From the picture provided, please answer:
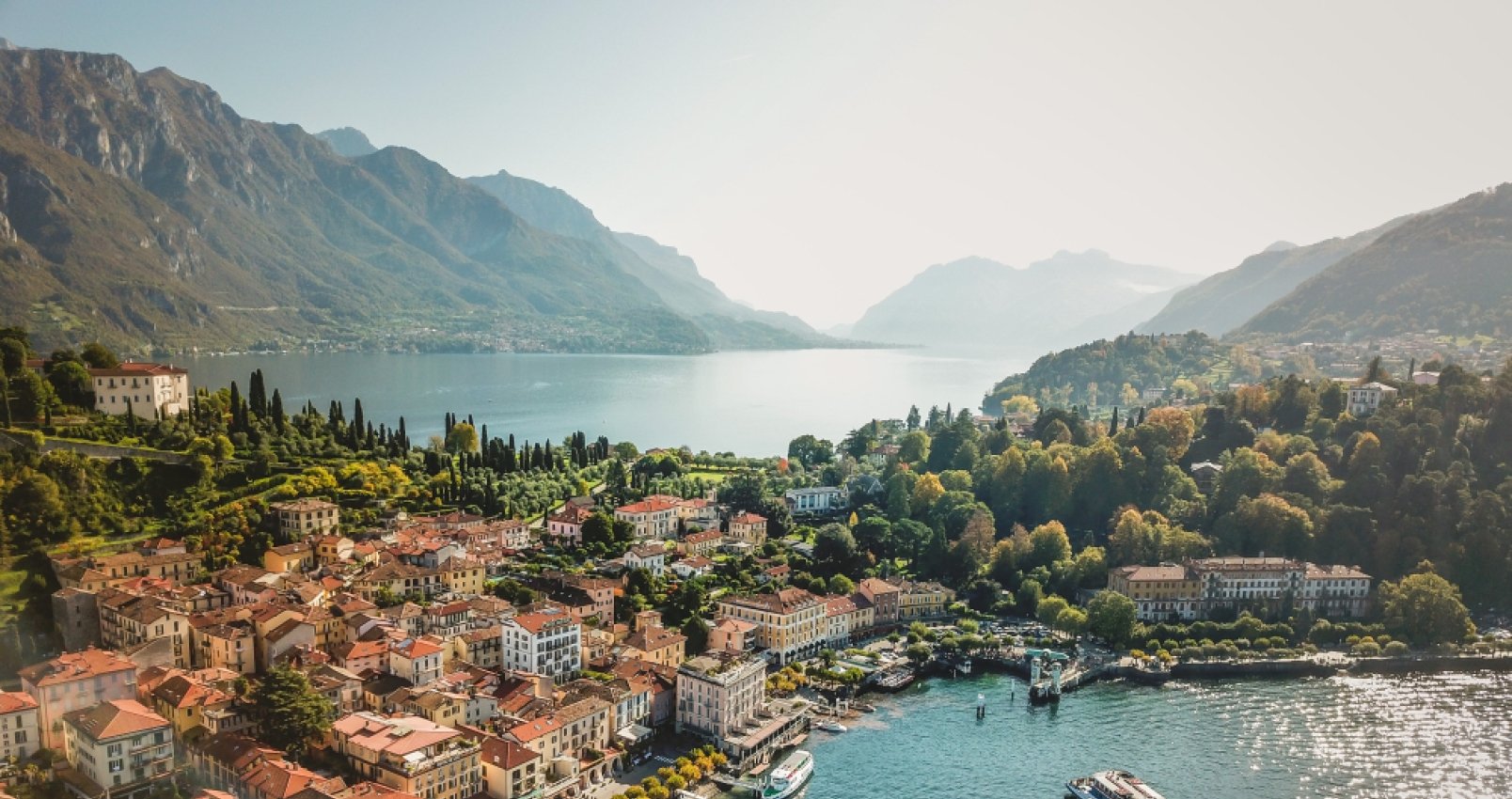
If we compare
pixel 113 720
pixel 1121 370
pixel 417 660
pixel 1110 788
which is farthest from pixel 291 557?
pixel 1121 370

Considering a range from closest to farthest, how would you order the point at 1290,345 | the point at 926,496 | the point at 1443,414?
the point at 1443,414 → the point at 926,496 → the point at 1290,345

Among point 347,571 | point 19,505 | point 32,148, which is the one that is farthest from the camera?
point 32,148

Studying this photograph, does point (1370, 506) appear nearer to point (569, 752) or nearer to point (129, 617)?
point (569, 752)

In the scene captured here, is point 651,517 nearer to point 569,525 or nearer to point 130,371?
point 569,525

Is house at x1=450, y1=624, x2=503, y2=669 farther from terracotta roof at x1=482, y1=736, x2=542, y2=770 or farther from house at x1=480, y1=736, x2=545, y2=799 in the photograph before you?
house at x1=480, y1=736, x2=545, y2=799

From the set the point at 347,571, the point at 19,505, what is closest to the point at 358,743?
the point at 347,571

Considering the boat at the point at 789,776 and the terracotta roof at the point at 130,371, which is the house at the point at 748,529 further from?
the terracotta roof at the point at 130,371

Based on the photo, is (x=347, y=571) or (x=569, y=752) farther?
(x=347, y=571)

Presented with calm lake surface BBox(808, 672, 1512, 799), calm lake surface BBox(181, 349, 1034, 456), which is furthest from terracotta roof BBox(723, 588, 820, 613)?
calm lake surface BBox(181, 349, 1034, 456)
